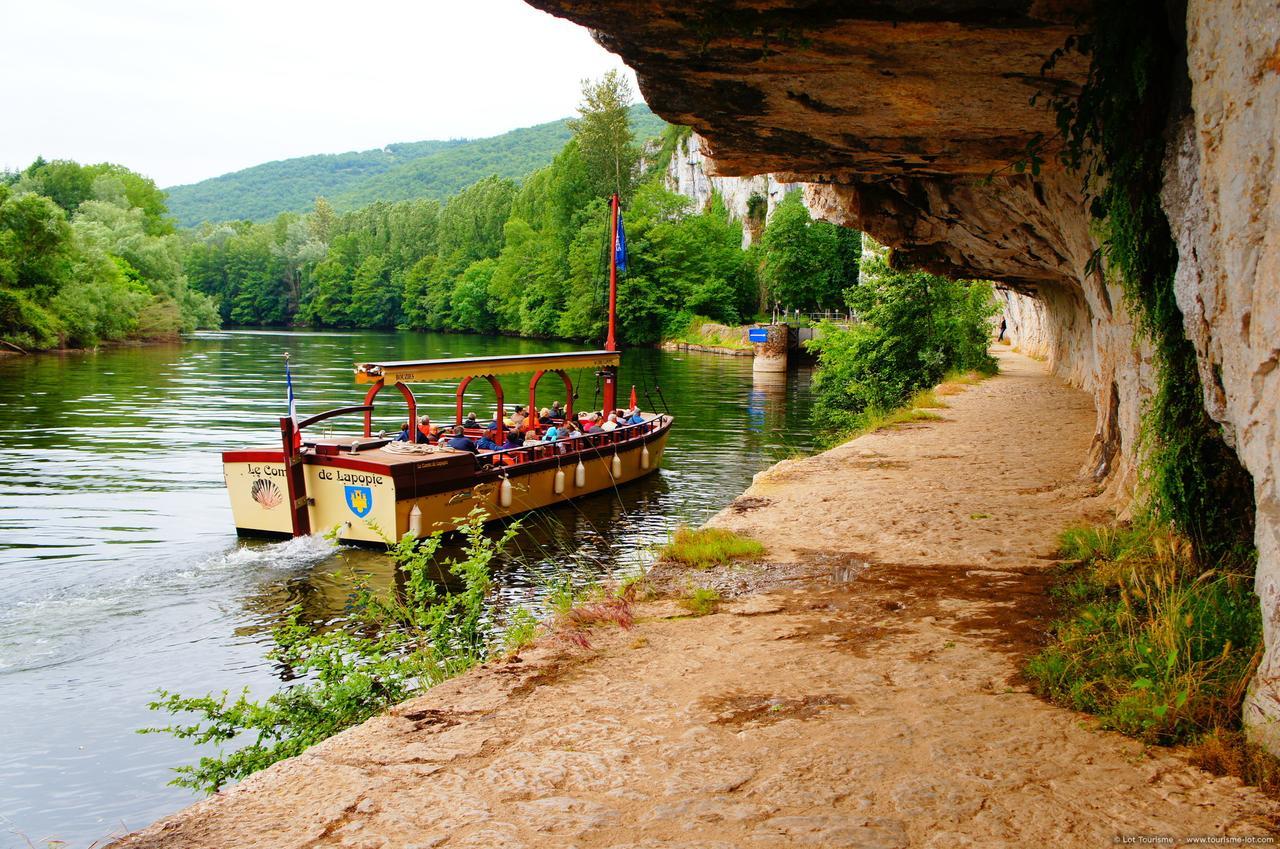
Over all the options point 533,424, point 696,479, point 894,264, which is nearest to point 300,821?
point 894,264

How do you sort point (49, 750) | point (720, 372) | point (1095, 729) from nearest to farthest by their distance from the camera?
point (1095, 729)
point (49, 750)
point (720, 372)

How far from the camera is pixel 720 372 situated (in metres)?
49.3

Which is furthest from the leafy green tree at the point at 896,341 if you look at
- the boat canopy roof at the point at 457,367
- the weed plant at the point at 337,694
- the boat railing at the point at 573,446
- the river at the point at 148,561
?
the weed plant at the point at 337,694

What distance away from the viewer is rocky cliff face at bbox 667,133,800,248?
86.4 m

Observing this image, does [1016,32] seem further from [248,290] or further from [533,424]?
[248,290]

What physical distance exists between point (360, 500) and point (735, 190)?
8040 centimetres

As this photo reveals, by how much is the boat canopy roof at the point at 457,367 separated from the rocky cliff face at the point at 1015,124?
654 centimetres

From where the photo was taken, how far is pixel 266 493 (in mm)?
14844

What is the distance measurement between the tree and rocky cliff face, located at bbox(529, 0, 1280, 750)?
236 ft

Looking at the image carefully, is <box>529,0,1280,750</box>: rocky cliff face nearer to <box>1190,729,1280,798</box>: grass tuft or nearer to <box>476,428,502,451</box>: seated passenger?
<box>1190,729,1280,798</box>: grass tuft

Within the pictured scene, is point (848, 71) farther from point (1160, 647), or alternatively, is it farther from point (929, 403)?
point (929, 403)

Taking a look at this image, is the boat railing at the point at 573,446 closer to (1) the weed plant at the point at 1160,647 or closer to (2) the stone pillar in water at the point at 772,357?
(1) the weed plant at the point at 1160,647

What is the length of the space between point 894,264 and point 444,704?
1238 centimetres

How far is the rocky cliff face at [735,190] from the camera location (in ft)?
284
